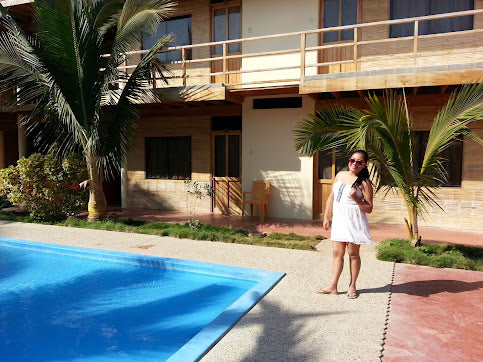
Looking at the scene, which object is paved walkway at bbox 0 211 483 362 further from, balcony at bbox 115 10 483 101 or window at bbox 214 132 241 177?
window at bbox 214 132 241 177

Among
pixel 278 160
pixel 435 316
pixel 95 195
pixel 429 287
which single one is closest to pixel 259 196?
pixel 278 160

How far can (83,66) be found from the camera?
8.30 m

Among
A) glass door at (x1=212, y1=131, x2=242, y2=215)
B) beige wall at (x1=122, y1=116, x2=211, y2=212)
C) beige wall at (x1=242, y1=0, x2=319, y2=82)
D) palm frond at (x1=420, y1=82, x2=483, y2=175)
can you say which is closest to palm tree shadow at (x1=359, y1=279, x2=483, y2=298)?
palm frond at (x1=420, y1=82, x2=483, y2=175)

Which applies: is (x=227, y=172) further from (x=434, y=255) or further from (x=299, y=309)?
(x=299, y=309)

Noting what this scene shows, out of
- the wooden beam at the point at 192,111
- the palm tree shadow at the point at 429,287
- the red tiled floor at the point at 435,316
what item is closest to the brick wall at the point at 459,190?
the red tiled floor at the point at 435,316

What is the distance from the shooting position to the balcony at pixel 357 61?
24.3 feet

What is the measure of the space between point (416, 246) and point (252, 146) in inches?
205

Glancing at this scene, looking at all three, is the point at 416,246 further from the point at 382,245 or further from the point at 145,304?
the point at 145,304

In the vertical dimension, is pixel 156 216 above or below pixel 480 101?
below

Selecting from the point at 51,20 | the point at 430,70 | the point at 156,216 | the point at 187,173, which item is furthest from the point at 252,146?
the point at 51,20

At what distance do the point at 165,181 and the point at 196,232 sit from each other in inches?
172

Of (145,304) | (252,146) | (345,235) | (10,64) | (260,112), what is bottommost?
(145,304)

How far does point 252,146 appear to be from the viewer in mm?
10438

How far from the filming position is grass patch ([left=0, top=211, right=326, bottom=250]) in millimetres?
7314
